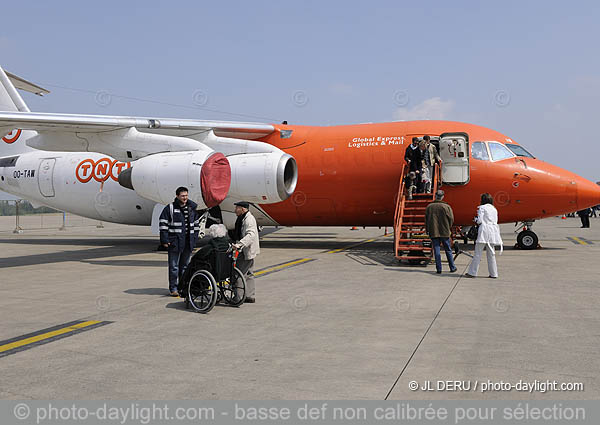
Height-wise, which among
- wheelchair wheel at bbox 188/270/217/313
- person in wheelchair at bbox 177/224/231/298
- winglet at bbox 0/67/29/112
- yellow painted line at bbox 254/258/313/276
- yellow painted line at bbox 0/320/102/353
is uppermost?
winglet at bbox 0/67/29/112

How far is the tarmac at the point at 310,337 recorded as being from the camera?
4.57m

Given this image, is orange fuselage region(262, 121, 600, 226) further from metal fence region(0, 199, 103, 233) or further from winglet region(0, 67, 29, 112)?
metal fence region(0, 199, 103, 233)

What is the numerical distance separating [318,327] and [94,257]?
36.9ft

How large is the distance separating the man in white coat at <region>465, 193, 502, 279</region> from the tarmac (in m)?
0.29

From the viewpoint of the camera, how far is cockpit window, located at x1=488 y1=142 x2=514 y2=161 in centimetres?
1535

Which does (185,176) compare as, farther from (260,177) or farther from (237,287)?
(237,287)

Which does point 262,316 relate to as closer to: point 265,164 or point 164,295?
point 164,295

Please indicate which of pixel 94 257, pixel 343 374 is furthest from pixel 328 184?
pixel 343 374

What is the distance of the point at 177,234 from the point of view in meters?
9.16

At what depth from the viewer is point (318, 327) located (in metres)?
6.73

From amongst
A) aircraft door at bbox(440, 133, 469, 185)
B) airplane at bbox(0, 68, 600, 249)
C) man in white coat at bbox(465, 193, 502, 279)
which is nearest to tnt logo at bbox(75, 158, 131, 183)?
airplane at bbox(0, 68, 600, 249)

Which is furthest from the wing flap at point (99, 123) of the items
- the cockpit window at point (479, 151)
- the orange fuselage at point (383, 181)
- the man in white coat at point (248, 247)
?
the man in white coat at point (248, 247)

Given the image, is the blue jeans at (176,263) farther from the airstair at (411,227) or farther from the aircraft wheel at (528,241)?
the aircraft wheel at (528,241)

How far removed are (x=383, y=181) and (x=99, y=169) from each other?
404 inches
